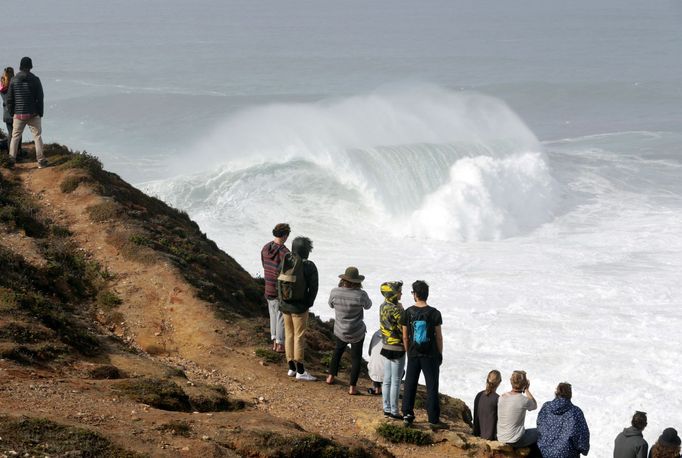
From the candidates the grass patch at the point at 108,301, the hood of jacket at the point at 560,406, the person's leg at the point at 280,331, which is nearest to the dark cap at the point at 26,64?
the grass patch at the point at 108,301

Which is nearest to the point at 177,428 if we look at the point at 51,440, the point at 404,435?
the point at 51,440

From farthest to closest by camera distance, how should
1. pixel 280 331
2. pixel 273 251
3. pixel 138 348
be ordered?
pixel 280 331 → pixel 138 348 → pixel 273 251

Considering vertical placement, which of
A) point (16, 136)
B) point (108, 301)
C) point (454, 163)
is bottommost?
point (108, 301)

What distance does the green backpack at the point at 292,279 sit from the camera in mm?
10477

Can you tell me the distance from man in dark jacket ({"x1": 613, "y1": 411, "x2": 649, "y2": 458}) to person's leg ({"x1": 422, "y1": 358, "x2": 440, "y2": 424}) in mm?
1934

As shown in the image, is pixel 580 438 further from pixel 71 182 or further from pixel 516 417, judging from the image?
pixel 71 182

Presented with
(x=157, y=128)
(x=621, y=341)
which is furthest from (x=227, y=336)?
(x=157, y=128)

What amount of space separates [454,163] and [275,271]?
30.7 metres

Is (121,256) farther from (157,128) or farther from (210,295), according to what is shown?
(157,128)

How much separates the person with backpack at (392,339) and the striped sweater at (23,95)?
8443 millimetres

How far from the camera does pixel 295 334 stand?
35.9ft

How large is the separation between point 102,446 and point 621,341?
15480 millimetres

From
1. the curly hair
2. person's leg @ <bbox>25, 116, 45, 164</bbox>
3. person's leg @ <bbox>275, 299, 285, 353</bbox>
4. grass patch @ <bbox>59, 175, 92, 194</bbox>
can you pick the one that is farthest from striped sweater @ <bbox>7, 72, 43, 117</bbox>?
the curly hair

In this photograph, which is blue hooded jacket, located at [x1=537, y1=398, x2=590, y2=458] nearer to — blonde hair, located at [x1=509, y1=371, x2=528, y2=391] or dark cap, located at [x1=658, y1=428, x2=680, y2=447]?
blonde hair, located at [x1=509, y1=371, x2=528, y2=391]
